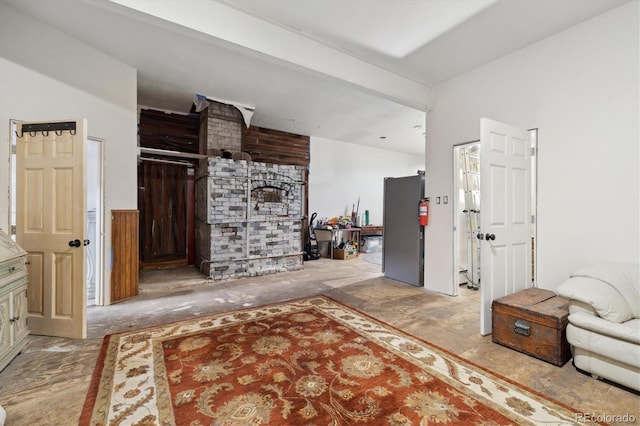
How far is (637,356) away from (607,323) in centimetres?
23

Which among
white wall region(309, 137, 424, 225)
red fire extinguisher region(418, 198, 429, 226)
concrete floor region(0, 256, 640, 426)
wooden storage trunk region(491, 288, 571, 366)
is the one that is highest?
white wall region(309, 137, 424, 225)

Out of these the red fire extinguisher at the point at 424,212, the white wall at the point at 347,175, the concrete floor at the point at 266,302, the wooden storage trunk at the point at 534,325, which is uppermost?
the white wall at the point at 347,175

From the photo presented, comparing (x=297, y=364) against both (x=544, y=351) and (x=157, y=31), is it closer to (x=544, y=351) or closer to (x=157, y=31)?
(x=544, y=351)

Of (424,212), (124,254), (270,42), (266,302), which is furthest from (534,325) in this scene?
(124,254)

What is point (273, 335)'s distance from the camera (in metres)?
2.87

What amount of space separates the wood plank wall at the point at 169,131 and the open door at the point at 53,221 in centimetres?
287

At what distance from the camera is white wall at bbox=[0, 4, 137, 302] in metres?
2.85

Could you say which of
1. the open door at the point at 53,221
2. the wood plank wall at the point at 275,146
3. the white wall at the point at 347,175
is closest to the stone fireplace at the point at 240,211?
the wood plank wall at the point at 275,146

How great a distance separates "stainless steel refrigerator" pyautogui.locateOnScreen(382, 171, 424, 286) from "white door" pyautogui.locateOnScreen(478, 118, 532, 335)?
165 centimetres

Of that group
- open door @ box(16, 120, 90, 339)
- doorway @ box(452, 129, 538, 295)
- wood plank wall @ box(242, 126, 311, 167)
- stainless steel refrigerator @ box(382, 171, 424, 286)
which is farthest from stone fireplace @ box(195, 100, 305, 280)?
doorway @ box(452, 129, 538, 295)

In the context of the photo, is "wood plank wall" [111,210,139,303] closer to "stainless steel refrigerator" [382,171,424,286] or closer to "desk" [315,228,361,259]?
"stainless steel refrigerator" [382,171,424,286]

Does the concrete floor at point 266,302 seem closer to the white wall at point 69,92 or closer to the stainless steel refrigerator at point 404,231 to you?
the stainless steel refrigerator at point 404,231

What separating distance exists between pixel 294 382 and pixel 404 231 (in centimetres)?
352

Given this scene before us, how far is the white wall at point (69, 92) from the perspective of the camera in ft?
9.34
